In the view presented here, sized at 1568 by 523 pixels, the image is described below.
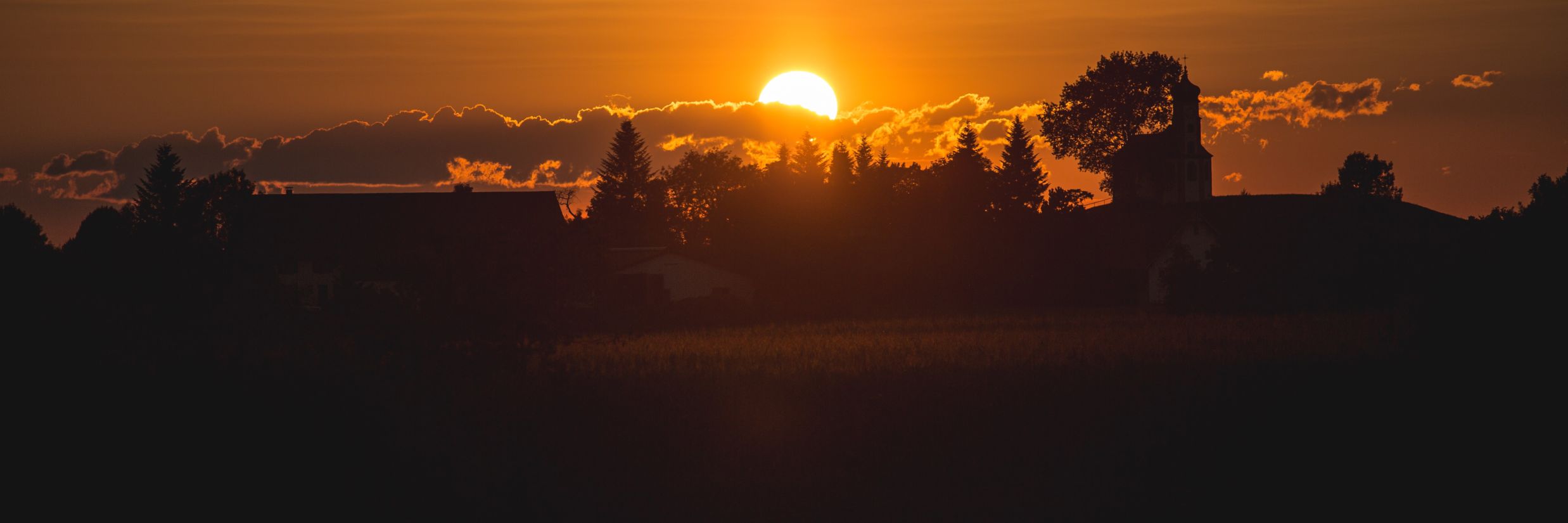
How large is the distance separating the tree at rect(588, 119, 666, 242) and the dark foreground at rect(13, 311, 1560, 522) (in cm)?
9010

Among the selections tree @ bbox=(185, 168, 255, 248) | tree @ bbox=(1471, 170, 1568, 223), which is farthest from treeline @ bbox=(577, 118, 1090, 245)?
tree @ bbox=(1471, 170, 1568, 223)

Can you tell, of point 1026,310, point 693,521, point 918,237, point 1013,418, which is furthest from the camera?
point 918,237

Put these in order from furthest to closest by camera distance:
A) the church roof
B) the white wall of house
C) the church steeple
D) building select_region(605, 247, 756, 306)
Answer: the church steeple → the church roof → the white wall of house → building select_region(605, 247, 756, 306)

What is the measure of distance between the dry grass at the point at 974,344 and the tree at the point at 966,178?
84.0 feet

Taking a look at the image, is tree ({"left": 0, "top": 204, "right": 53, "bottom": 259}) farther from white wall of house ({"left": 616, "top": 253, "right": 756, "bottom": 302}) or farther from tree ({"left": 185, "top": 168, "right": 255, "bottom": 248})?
white wall of house ({"left": 616, "top": 253, "right": 756, "bottom": 302})

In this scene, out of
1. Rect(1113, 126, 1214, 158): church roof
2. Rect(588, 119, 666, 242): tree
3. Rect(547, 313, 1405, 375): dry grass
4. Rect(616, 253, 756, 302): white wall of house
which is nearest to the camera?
Rect(547, 313, 1405, 375): dry grass

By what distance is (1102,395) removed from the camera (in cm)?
2175

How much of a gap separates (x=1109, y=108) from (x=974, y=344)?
50574 millimetres

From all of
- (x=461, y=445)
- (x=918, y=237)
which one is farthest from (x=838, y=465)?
(x=918, y=237)

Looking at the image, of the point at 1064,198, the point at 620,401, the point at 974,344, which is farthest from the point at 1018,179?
the point at 620,401

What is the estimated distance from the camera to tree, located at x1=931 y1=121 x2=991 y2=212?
7650 centimetres

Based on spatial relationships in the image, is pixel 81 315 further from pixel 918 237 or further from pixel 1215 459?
pixel 918 237

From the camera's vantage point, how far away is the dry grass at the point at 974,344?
2778 centimetres

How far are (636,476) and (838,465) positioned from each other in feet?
9.37
